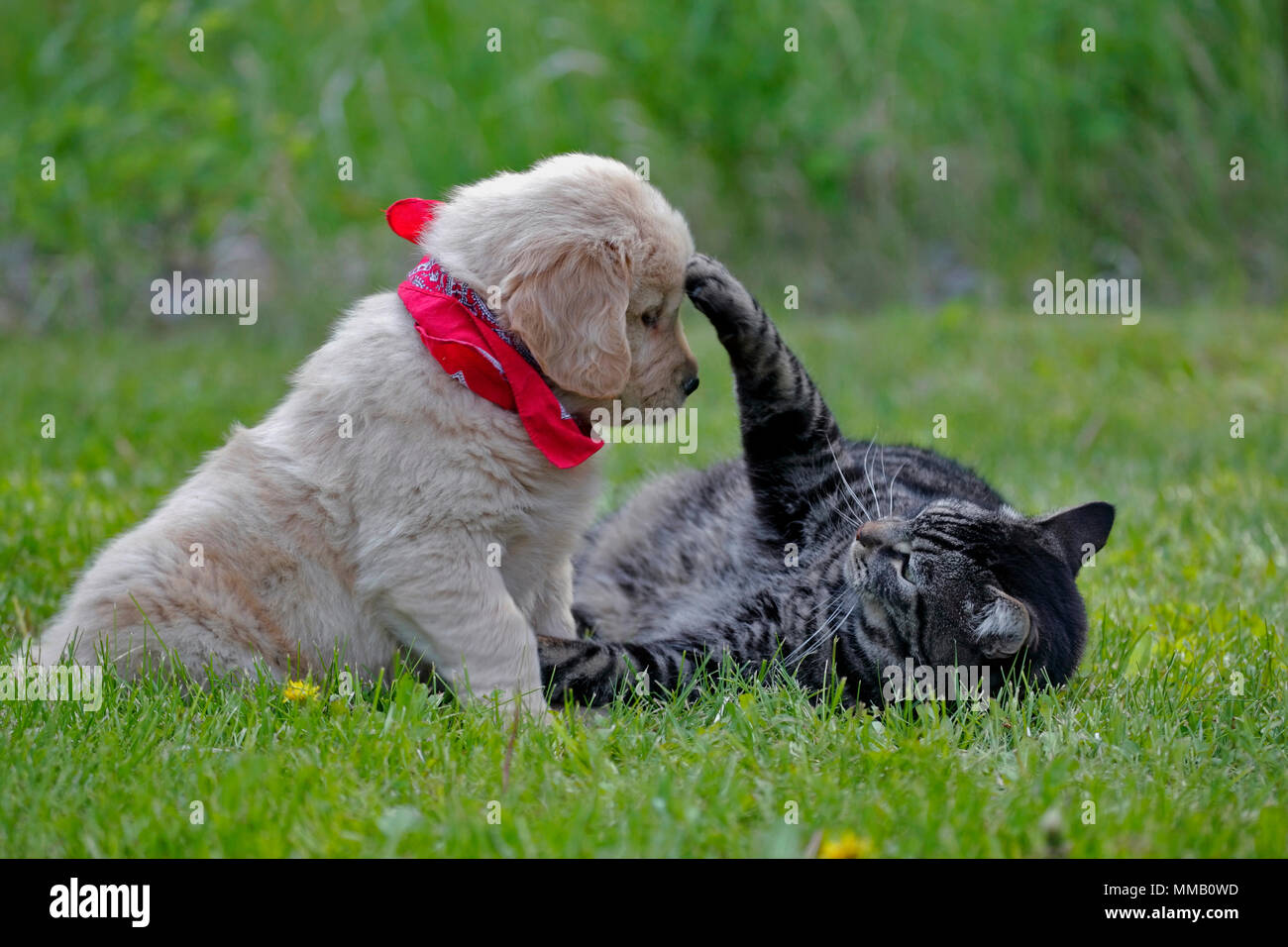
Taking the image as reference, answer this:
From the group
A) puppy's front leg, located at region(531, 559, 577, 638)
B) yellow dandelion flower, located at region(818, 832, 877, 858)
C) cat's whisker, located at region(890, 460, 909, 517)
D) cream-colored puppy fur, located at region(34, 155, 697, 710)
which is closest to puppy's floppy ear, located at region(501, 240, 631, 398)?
cream-colored puppy fur, located at region(34, 155, 697, 710)

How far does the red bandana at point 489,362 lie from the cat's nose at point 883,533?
2.57 ft

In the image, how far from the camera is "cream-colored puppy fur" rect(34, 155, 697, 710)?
2.86 meters

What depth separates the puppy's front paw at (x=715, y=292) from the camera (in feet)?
11.1

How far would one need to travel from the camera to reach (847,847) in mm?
2066

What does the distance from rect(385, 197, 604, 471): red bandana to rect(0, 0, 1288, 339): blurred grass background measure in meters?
5.31

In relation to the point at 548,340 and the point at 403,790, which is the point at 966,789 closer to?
the point at 403,790

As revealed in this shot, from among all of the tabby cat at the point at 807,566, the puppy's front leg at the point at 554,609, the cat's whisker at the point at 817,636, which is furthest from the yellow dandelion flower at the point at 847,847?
the puppy's front leg at the point at 554,609

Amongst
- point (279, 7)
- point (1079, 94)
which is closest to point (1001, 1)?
point (1079, 94)

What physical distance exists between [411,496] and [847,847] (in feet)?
4.41

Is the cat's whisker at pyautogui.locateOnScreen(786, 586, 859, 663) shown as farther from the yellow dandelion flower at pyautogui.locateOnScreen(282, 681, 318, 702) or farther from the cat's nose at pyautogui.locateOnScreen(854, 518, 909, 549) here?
the yellow dandelion flower at pyautogui.locateOnScreen(282, 681, 318, 702)

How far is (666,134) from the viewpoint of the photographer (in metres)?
8.52

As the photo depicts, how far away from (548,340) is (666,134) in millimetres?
6027

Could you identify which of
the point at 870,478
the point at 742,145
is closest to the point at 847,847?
the point at 870,478
